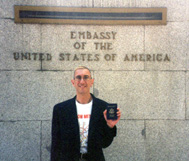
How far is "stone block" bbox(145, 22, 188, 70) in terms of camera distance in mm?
5699

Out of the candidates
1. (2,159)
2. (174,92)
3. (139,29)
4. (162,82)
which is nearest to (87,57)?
(139,29)

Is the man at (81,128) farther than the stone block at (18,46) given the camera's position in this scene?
No

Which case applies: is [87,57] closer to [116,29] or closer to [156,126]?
[116,29]

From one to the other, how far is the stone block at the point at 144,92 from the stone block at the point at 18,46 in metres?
1.58

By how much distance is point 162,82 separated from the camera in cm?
568

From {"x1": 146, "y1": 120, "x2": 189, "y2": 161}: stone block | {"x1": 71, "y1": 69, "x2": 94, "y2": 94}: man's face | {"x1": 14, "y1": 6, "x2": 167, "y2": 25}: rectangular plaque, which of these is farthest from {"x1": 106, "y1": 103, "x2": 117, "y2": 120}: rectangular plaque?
{"x1": 14, "y1": 6, "x2": 167, "y2": 25}: rectangular plaque

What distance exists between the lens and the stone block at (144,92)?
5648 mm

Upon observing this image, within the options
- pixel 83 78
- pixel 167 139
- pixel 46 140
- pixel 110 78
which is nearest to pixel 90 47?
pixel 110 78

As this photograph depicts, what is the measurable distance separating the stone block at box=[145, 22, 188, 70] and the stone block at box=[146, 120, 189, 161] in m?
1.37

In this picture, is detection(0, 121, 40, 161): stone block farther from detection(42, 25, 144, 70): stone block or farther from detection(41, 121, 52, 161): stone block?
detection(42, 25, 144, 70): stone block

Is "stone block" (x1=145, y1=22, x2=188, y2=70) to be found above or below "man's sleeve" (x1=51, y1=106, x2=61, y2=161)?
above

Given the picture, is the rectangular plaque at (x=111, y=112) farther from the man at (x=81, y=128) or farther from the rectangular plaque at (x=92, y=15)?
the rectangular plaque at (x=92, y=15)

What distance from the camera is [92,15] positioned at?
5590 millimetres

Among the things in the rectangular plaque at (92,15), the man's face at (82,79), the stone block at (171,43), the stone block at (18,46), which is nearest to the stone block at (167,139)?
the stone block at (171,43)
